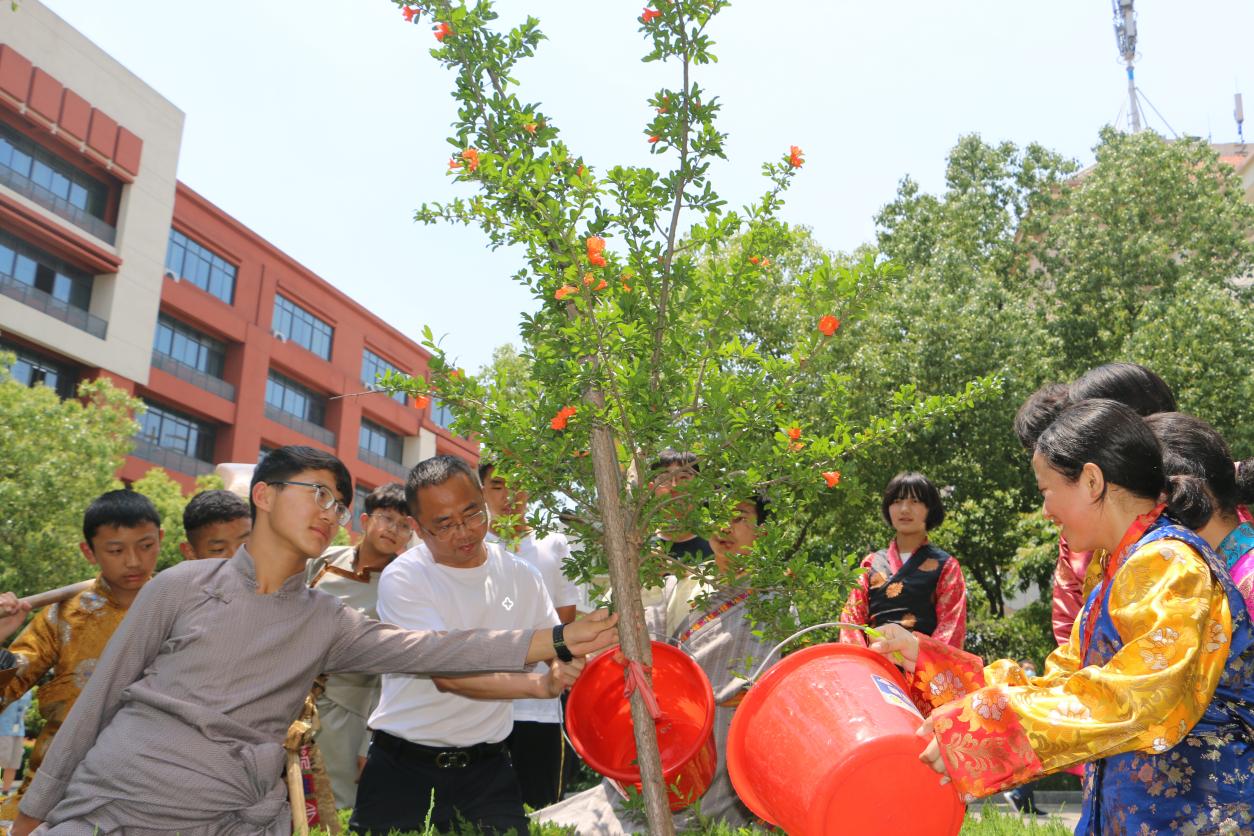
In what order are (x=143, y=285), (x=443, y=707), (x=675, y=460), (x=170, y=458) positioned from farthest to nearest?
(x=170, y=458) → (x=143, y=285) → (x=443, y=707) → (x=675, y=460)

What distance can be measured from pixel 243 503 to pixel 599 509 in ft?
8.15

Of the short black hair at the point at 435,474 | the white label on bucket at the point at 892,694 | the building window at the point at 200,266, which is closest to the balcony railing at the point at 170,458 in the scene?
the building window at the point at 200,266

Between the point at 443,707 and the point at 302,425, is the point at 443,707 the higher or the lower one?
the lower one

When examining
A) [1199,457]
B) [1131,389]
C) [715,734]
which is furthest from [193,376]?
[1199,457]

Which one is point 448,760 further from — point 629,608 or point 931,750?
point 931,750

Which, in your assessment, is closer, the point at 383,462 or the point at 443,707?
the point at 443,707

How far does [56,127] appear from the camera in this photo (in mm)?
25359

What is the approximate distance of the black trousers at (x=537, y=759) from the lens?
16.2 ft

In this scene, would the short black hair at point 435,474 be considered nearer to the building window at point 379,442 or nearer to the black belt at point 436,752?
the black belt at point 436,752

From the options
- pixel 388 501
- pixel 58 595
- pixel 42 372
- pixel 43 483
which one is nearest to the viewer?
pixel 58 595

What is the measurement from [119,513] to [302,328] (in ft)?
110

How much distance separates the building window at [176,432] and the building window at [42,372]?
3.07 m

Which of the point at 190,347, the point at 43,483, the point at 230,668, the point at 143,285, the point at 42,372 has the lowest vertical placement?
the point at 230,668

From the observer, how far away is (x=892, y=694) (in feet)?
7.62
